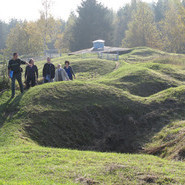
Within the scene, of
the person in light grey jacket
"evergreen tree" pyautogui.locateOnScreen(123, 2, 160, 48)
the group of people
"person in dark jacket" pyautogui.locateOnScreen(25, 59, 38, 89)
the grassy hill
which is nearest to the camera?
the grassy hill

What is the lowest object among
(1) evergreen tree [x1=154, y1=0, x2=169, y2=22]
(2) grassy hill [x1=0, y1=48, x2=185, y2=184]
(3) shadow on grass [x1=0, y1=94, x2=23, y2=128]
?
(2) grassy hill [x1=0, y1=48, x2=185, y2=184]

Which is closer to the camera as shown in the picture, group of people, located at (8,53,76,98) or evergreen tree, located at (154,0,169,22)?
group of people, located at (8,53,76,98)

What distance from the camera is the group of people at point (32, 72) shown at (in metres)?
12.7

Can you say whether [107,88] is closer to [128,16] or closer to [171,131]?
[171,131]

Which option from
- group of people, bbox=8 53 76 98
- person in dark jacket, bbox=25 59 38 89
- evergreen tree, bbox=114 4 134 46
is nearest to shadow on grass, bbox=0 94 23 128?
group of people, bbox=8 53 76 98

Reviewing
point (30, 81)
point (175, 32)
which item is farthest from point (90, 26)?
point (30, 81)

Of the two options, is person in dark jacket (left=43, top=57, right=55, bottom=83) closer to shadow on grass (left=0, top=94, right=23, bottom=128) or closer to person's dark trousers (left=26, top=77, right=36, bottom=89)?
person's dark trousers (left=26, top=77, right=36, bottom=89)

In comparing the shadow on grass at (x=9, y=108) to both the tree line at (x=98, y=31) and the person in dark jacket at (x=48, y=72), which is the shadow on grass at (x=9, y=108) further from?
the tree line at (x=98, y=31)

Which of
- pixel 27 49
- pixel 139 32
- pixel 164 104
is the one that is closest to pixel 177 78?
pixel 164 104

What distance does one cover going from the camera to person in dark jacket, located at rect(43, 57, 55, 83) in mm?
14572

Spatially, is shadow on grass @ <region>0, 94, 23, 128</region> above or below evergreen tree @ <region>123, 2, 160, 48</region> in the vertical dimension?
below

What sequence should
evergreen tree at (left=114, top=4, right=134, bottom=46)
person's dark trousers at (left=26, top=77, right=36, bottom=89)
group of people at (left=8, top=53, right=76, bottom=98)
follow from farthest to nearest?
evergreen tree at (left=114, top=4, right=134, bottom=46) → person's dark trousers at (left=26, top=77, right=36, bottom=89) → group of people at (left=8, top=53, right=76, bottom=98)

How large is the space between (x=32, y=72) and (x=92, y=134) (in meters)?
4.33

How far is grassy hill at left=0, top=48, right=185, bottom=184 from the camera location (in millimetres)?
6789
